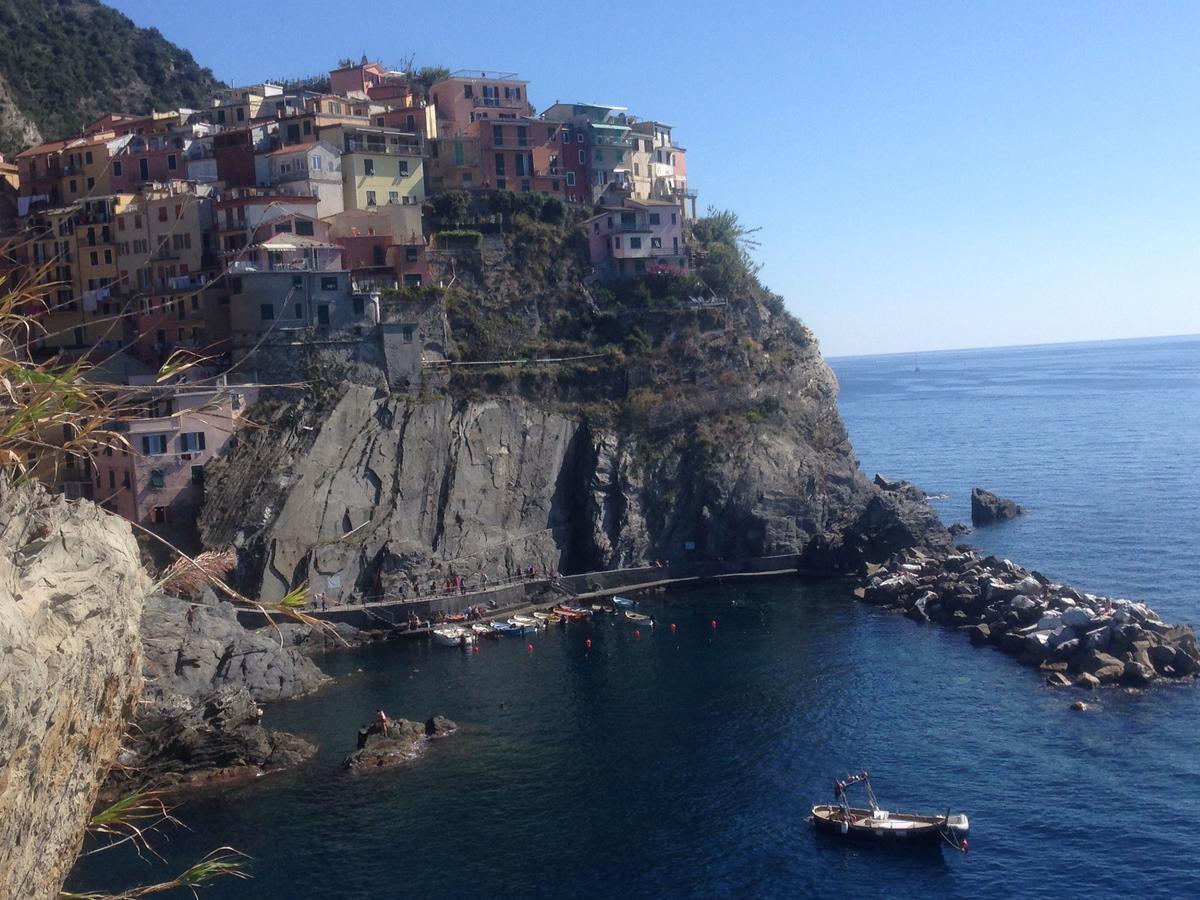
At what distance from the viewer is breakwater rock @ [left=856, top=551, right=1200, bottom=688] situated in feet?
149

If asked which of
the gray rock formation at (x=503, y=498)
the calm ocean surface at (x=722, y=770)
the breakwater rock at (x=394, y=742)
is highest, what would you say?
the gray rock formation at (x=503, y=498)

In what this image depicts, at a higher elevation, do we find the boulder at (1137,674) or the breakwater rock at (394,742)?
the boulder at (1137,674)

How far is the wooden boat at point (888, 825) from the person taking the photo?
32500 millimetres

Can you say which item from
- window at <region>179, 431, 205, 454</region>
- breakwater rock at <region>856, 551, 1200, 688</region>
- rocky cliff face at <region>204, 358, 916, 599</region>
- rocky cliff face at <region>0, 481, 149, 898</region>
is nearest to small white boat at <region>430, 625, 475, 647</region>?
rocky cliff face at <region>204, 358, 916, 599</region>

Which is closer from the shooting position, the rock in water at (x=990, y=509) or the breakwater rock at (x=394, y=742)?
the breakwater rock at (x=394, y=742)

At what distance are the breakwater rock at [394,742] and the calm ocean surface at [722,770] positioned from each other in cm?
66

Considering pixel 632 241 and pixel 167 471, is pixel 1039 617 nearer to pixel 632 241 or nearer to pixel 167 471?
pixel 632 241

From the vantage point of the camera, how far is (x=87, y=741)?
562 cm

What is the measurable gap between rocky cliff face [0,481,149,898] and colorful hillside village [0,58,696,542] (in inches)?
1893

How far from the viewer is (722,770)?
38.5m

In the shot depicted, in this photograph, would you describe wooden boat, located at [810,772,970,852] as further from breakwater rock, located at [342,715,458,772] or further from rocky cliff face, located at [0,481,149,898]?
rocky cliff face, located at [0,481,149,898]

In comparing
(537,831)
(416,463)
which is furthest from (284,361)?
(537,831)

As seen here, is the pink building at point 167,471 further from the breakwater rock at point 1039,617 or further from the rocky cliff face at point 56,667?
the rocky cliff face at point 56,667

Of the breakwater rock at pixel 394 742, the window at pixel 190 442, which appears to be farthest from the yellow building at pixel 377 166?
the breakwater rock at pixel 394 742
